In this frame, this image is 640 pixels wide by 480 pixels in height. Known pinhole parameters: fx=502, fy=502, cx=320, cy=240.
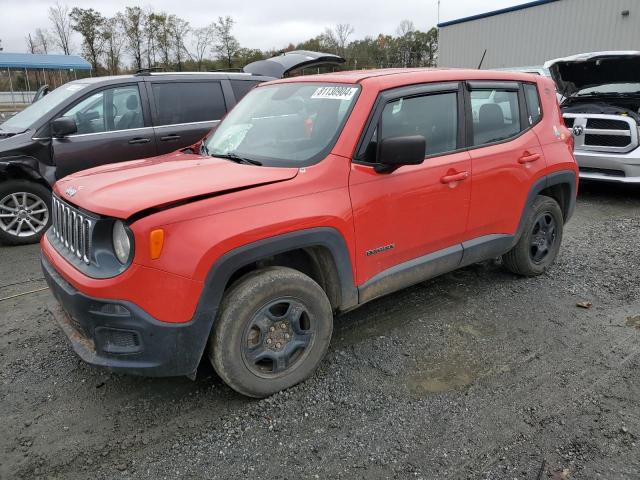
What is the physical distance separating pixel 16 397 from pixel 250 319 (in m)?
1.51

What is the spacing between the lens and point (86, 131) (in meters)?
5.86

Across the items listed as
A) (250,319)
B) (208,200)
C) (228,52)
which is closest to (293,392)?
(250,319)

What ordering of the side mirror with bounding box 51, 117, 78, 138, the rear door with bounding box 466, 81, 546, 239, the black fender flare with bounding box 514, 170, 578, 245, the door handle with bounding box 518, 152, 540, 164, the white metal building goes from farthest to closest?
1. the white metal building
2. the side mirror with bounding box 51, 117, 78, 138
3. the black fender flare with bounding box 514, 170, 578, 245
4. the door handle with bounding box 518, 152, 540, 164
5. the rear door with bounding box 466, 81, 546, 239

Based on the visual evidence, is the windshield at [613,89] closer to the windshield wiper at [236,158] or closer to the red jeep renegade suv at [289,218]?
the red jeep renegade suv at [289,218]

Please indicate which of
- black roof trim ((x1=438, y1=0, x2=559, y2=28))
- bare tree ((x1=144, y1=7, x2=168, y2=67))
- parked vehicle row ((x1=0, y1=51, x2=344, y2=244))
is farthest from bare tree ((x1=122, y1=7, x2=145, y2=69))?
parked vehicle row ((x1=0, y1=51, x2=344, y2=244))

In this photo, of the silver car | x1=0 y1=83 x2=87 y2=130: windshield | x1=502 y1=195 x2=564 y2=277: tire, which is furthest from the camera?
the silver car

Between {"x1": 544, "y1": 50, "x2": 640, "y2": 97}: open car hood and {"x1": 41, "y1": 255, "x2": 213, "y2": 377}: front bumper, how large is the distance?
7.74 meters

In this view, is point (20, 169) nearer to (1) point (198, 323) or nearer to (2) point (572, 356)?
(1) point (198, 323)

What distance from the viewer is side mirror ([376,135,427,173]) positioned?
2963mm

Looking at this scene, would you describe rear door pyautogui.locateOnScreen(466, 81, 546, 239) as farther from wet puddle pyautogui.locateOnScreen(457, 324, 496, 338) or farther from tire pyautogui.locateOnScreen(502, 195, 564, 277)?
wet puddle pyautogui.locateOnScreen(457, 324, 496, 338)

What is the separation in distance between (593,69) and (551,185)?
5.08 meters

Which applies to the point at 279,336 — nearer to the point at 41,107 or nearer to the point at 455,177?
the point at 455,177

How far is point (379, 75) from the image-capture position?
135 inches

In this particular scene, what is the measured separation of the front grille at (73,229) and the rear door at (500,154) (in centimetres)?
261
